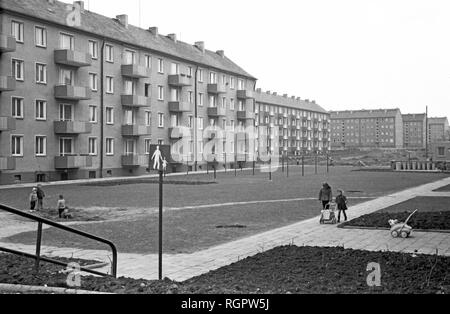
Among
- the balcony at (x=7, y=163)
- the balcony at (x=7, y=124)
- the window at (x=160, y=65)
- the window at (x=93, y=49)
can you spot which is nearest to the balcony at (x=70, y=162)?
the balcony at (x=7, y=163)

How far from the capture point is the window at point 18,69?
38.3 metres

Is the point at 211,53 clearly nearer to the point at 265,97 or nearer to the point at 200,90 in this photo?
the point at 200,90

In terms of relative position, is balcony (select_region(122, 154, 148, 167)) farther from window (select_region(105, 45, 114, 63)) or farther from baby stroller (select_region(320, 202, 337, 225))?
baby stroller (select_region(320, 202, 337, 225))

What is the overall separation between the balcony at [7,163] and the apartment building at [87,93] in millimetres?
73

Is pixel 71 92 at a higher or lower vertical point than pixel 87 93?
lower

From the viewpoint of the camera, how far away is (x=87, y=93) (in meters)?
44.2

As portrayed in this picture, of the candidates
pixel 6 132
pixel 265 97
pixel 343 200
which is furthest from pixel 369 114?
pixel 343 200

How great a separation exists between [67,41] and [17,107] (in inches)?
327

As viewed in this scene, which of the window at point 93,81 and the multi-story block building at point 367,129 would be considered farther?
the multi-story block building at point 367,129

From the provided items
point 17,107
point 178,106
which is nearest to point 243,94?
point 178,106

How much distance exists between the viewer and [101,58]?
47219 millimetres

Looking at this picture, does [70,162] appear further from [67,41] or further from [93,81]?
[67,41]

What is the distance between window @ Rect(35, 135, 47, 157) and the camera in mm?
40438

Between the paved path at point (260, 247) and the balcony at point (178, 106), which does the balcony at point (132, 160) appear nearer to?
the balcony at point (178, 106)
